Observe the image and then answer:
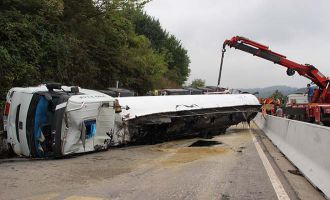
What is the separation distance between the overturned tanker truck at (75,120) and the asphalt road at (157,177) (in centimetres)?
38

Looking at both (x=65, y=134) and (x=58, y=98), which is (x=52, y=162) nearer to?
(x=65, y=134)

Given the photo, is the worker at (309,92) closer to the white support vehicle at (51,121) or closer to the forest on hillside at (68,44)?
the forest on hillside at (68,44)

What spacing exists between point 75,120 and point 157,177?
131 inches

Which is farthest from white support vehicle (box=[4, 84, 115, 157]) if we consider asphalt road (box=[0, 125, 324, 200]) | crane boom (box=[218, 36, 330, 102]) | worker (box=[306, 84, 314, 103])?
worker (box=[306, 84, 314, 103])

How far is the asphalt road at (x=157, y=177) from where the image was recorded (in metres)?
6.92

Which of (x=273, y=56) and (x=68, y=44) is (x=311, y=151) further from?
(x=273, y=56)

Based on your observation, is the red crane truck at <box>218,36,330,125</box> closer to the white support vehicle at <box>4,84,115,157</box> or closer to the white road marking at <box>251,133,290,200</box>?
the white road marking at <box>251,133,290,200</box>

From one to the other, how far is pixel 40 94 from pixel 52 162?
168cm

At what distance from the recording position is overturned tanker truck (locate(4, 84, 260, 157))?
35.4ft

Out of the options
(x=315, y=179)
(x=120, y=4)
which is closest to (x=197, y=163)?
(x=315, y=179)

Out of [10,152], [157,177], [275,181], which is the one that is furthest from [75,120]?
[275,181]

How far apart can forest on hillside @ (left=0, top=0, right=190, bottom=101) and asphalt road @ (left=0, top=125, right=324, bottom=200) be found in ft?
18.5

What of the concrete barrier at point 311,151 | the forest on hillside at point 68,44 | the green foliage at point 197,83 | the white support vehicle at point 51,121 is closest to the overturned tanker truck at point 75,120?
the white support vehicle at point 51,121

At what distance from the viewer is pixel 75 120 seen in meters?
10.9
